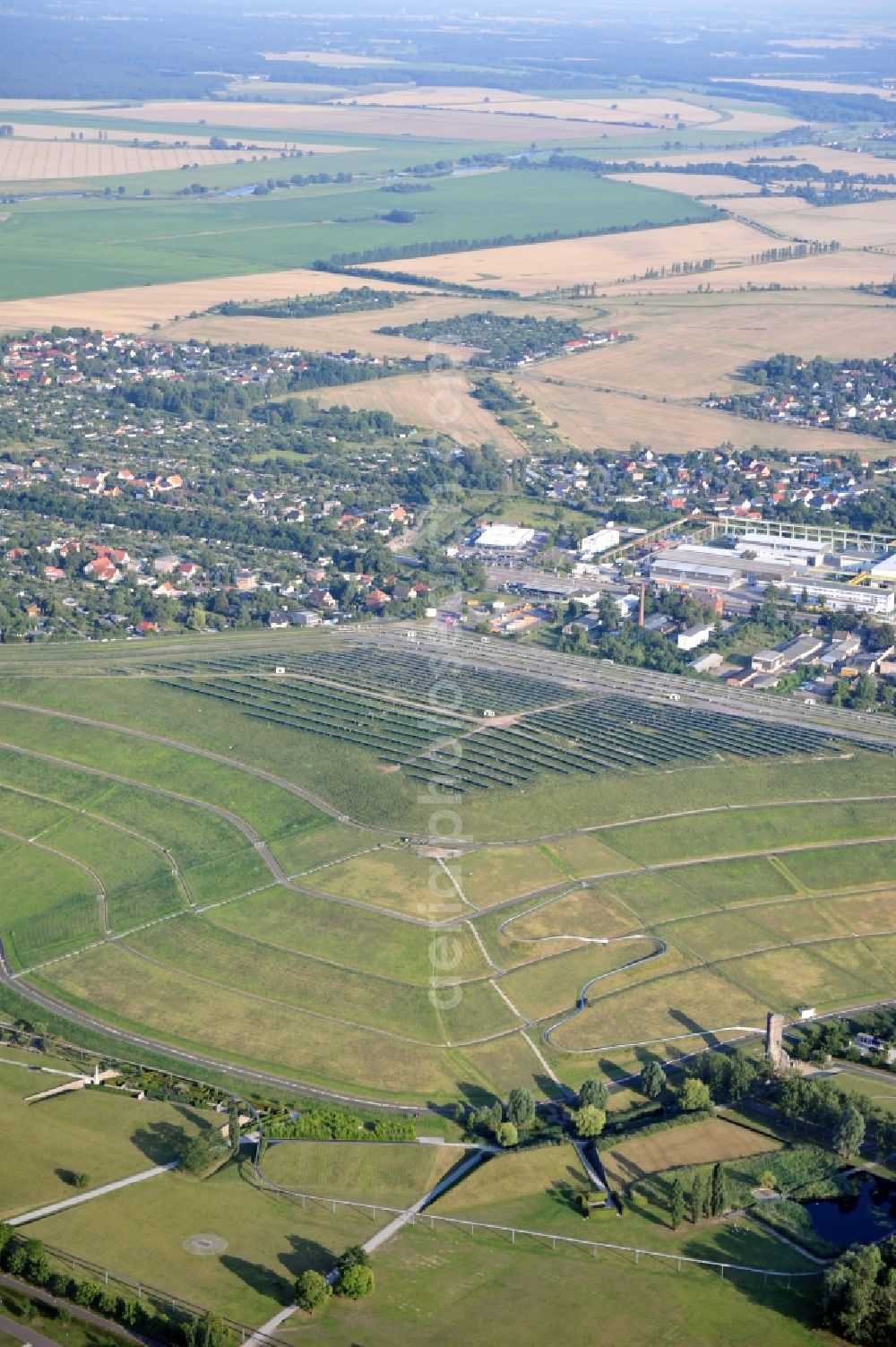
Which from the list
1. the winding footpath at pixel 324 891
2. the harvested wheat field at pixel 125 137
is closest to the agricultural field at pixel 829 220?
the harvested wheat field at pixel 125 137

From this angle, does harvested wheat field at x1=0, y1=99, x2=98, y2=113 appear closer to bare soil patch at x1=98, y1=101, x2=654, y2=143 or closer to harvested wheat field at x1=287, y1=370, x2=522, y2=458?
bare soil patch at x1=98, y1=101, x2=654, y2=143

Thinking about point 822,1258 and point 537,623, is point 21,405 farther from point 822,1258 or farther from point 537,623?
point 822,1258

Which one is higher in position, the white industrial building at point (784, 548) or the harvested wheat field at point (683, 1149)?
the white industrial building at point (784, 548)

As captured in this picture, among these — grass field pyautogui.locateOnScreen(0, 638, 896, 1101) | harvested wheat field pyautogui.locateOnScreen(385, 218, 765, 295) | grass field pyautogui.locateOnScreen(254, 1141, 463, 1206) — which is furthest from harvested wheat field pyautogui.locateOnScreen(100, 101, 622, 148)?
grass field pyautogui.locateOnScreen(254, 1141, 463, 1206)

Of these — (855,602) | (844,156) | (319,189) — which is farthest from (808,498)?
(844,156)

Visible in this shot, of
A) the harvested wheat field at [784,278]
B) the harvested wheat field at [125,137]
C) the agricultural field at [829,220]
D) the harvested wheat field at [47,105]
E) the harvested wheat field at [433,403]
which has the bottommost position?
the harvested wheat field at [433,403]

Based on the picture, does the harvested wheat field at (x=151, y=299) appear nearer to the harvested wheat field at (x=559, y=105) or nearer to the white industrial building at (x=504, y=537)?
the white industrial building at (x=504, y=537)
